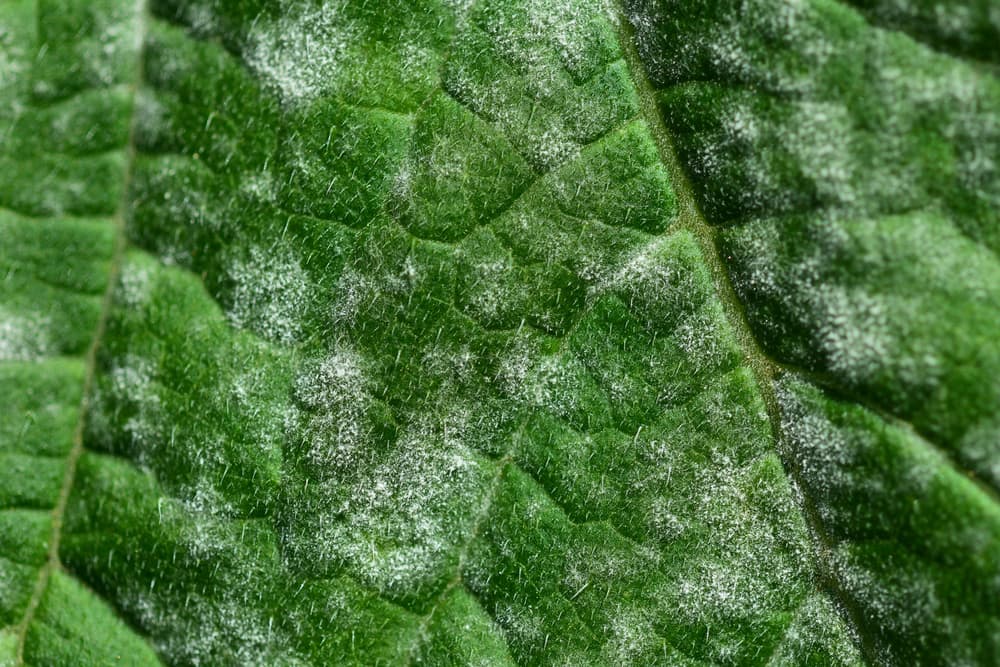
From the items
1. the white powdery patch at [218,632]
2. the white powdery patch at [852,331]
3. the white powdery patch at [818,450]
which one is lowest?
the white powdery patch at [218,632]

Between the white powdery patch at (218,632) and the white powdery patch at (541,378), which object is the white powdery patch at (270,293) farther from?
the white powdery patch at (218,632)

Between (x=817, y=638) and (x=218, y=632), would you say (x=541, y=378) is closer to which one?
(x=817, y=638)

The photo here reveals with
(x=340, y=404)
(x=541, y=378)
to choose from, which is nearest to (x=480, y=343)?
(x=541, y=378)

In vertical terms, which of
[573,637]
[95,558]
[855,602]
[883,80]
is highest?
[883,80]

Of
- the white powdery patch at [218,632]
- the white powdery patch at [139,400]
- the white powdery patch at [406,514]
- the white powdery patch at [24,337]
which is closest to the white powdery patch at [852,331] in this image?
the white powdery patch at [406,514]

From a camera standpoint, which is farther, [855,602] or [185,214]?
[185,214]

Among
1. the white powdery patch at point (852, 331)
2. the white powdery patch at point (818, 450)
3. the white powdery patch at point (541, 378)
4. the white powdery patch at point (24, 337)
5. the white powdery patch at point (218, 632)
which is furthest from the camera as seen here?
the white powdery patch at point (24, 337)

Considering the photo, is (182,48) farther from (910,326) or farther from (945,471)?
(945,471)

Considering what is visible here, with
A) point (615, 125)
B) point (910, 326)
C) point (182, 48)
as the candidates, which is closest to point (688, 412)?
point (910, 326)
